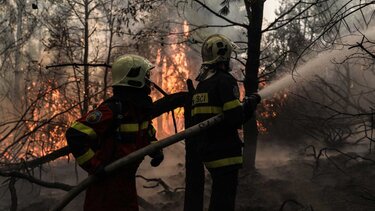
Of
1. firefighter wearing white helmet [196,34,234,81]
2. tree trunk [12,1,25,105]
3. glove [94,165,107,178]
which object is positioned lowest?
glove [94,165,107,178]

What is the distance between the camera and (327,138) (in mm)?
8820

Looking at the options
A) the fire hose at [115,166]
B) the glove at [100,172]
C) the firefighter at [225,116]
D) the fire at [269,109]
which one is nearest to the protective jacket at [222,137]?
the firefighter at [225,116]

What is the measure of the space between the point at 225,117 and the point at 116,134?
1.01 m

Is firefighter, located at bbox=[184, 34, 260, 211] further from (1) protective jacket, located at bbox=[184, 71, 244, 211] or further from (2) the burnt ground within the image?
(2) the burnt ground

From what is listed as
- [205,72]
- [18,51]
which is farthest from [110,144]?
[18,51]

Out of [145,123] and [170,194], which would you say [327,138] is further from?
[145,123]

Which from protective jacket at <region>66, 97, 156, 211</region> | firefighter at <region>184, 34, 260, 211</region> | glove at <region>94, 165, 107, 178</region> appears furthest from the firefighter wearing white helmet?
glove at <region>94, 165, 107, 178</region>

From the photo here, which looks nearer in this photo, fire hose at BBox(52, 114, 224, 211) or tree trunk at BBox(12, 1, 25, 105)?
fire hose at BBox(52, 114, 224, 211)

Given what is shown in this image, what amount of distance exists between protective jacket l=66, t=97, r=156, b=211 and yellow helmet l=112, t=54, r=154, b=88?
0.53 ft

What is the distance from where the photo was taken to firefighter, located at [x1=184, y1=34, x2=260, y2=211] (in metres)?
3.47

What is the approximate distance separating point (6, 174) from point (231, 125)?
104 inches

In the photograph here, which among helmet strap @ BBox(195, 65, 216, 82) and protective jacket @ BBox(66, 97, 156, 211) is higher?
helmet strap @ BBox(195, 65, 216, 82)

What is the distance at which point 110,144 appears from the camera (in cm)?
295

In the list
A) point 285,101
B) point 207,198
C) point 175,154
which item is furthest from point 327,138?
point 175,154
